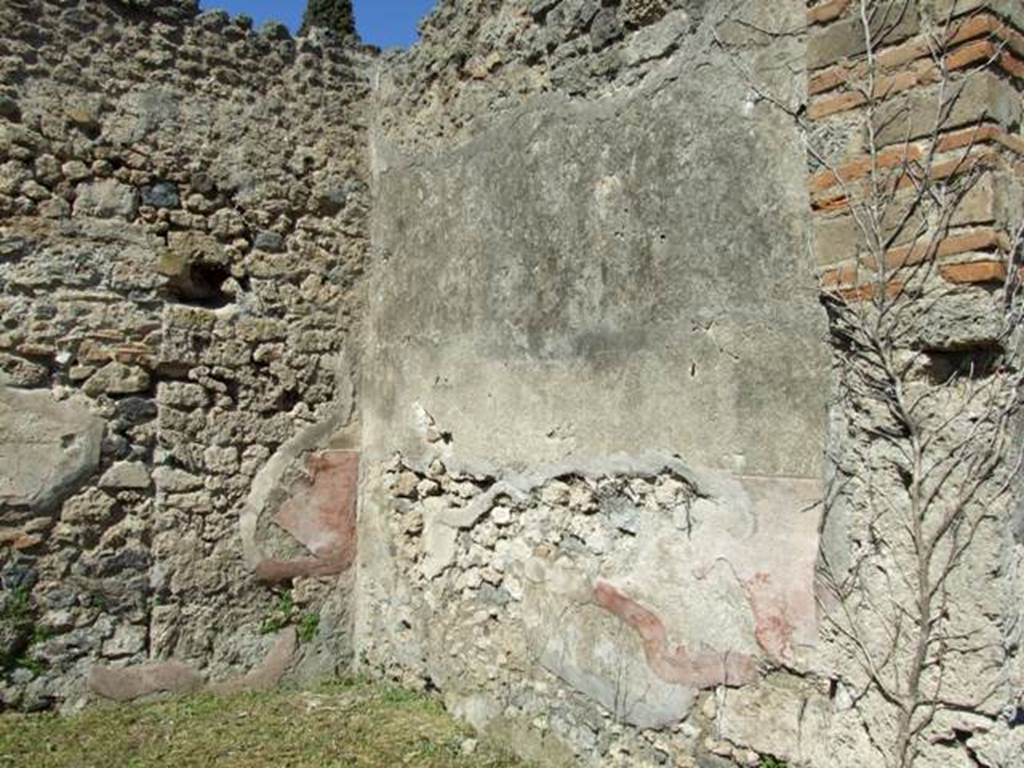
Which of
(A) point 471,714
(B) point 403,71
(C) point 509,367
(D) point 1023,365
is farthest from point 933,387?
(B) point 403,71

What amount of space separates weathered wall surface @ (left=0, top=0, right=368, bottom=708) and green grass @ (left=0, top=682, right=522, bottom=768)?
0.49 feet

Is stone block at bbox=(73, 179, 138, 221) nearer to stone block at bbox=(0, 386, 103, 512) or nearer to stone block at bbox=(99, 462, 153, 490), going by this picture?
stone block at bbox=(0, 386, 103, 512)

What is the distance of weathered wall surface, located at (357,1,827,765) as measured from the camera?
2756mm

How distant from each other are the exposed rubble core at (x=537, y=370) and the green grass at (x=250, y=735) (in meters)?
0.12

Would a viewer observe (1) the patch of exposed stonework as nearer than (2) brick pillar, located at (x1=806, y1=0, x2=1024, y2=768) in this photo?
No

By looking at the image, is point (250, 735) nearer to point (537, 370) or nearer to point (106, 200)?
point (537, 370)

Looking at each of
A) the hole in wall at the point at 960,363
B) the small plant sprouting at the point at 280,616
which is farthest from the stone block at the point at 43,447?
the hole in wall at the point at 960,363

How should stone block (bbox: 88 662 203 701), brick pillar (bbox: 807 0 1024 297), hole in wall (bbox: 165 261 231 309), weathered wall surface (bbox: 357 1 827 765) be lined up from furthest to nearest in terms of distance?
1. hole in wall (bbox: 165 261 231 309)
2. stone block (bbox: 88 662 203 701)
3. weathered wall surface (bbox: 357 1 827 765)
4. brick pillar (bbox: 807 0 1024 297)

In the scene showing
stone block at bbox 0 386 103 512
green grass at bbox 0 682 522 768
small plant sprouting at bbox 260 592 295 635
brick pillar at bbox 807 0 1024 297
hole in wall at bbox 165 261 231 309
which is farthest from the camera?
small plant sprouting at bbox 260 592 295 635

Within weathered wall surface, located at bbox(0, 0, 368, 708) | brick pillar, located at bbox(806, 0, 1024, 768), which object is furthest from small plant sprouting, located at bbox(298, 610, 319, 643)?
brick pillar, located at bbox(806, 0, 1024, 768)

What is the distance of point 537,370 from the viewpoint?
353 centimetres

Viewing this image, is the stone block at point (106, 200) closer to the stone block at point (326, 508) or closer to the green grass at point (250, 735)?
the stone block at point (326, 508)

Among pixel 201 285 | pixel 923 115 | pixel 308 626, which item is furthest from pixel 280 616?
pixel 923 115

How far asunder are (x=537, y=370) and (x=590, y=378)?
286 millimetres
